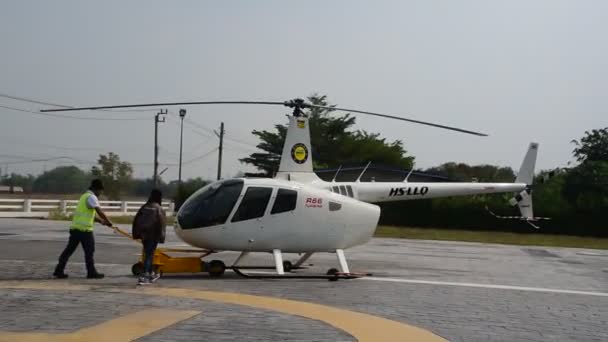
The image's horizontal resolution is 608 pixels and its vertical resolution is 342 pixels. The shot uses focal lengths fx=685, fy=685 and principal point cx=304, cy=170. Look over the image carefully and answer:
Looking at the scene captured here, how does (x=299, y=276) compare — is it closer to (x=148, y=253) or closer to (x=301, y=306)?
(x=148, y=253)

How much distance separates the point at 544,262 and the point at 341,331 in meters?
15.0

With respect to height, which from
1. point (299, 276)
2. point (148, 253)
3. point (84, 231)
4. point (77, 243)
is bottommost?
point (299, 276)

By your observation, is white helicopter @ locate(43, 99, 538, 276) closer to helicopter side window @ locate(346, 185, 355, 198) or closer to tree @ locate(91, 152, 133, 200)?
helicopter side window @ locate(346, 185, 355, 198)

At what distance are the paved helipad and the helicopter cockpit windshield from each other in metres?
1.12

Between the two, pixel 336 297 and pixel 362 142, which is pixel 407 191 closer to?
pixel 336 297

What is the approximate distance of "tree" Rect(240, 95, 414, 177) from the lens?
66250 mm

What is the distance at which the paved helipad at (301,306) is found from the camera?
315 inches

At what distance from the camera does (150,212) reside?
475 inches

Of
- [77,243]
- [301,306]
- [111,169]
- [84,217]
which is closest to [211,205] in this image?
[84,217]

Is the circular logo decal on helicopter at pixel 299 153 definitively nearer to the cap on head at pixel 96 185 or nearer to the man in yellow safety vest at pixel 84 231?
the cap on head at pixel 96 185

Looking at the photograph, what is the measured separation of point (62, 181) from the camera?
54.4 m

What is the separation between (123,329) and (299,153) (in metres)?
7.57

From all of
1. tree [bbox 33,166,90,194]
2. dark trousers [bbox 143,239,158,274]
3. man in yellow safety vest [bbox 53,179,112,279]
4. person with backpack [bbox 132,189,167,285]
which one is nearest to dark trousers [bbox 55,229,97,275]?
man in yellow safety vest [bbox 53,179,112,279]

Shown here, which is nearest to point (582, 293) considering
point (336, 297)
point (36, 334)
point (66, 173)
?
point (336, 297)
